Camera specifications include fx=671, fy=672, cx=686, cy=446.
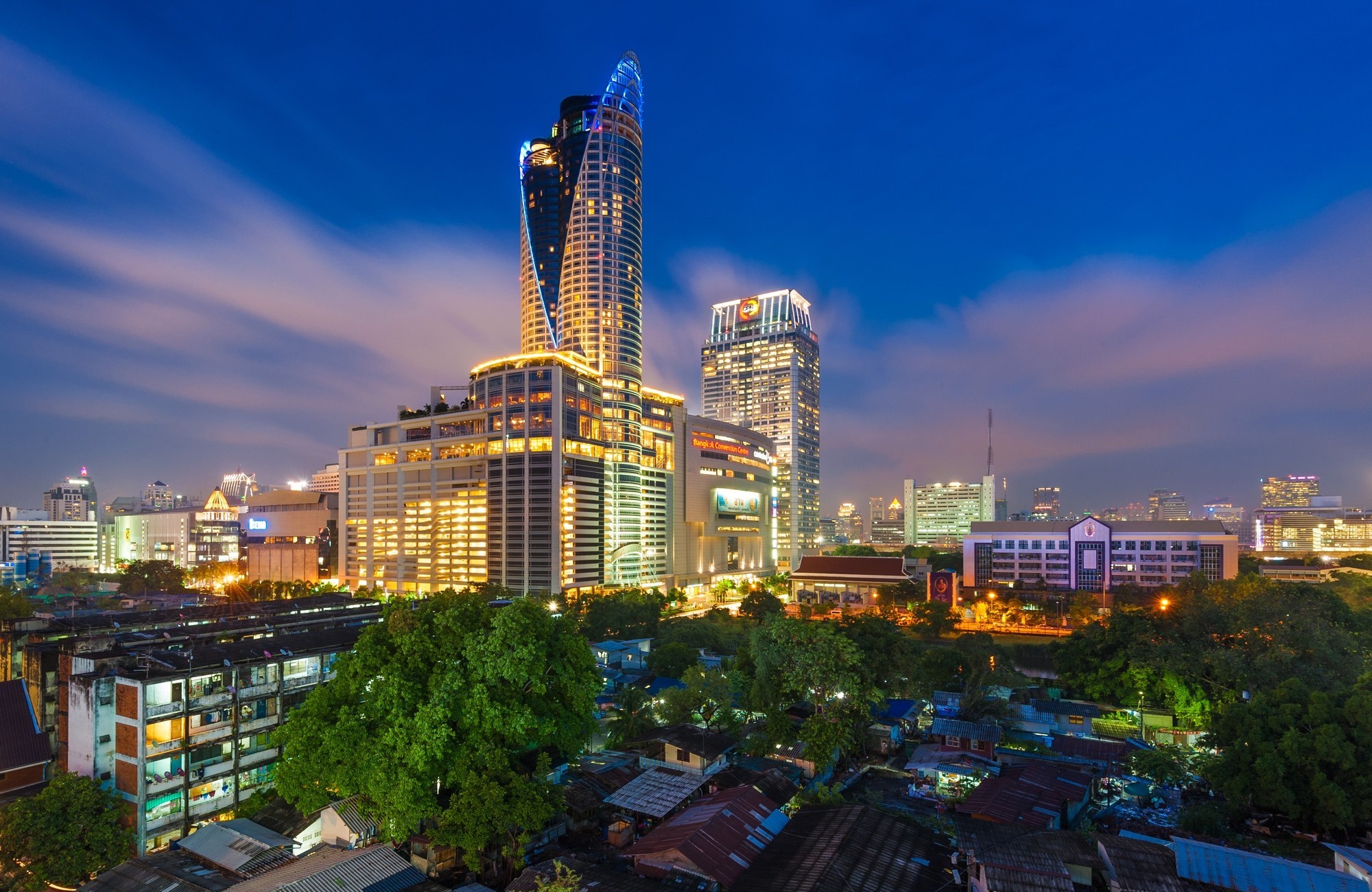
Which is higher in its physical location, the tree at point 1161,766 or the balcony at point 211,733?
the balcony at point 211,733

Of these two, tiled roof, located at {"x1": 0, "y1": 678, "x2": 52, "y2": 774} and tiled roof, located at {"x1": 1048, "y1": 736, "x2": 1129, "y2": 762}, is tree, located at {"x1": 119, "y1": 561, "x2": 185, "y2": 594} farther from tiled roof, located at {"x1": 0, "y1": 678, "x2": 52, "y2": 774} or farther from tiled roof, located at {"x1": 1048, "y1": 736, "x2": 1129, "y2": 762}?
tiled roof, located at {"x1": 1048, "y1": 736, "x2": 1129, "y2": 762}

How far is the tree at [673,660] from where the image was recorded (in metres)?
35.3

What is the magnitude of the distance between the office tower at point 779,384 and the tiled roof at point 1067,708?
11287cm

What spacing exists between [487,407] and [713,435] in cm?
3617

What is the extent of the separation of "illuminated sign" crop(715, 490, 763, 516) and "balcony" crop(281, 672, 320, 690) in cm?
7120

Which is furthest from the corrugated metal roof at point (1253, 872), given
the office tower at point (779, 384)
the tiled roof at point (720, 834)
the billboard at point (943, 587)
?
the office tower at point (779, 384)

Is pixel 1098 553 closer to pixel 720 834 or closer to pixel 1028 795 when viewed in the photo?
pixel 1028 795

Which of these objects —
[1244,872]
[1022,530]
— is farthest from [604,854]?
[1022,530]

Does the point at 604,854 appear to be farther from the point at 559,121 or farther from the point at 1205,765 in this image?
the point at 559,121

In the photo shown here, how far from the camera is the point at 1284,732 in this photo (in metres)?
19.5

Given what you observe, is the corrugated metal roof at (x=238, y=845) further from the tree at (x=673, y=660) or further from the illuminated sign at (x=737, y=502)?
the illuminated sign at (x=737, y=502)

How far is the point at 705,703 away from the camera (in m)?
27.2

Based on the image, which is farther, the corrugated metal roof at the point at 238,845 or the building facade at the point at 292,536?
the building facade at the point at 292,536

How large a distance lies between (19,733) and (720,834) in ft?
83.8
